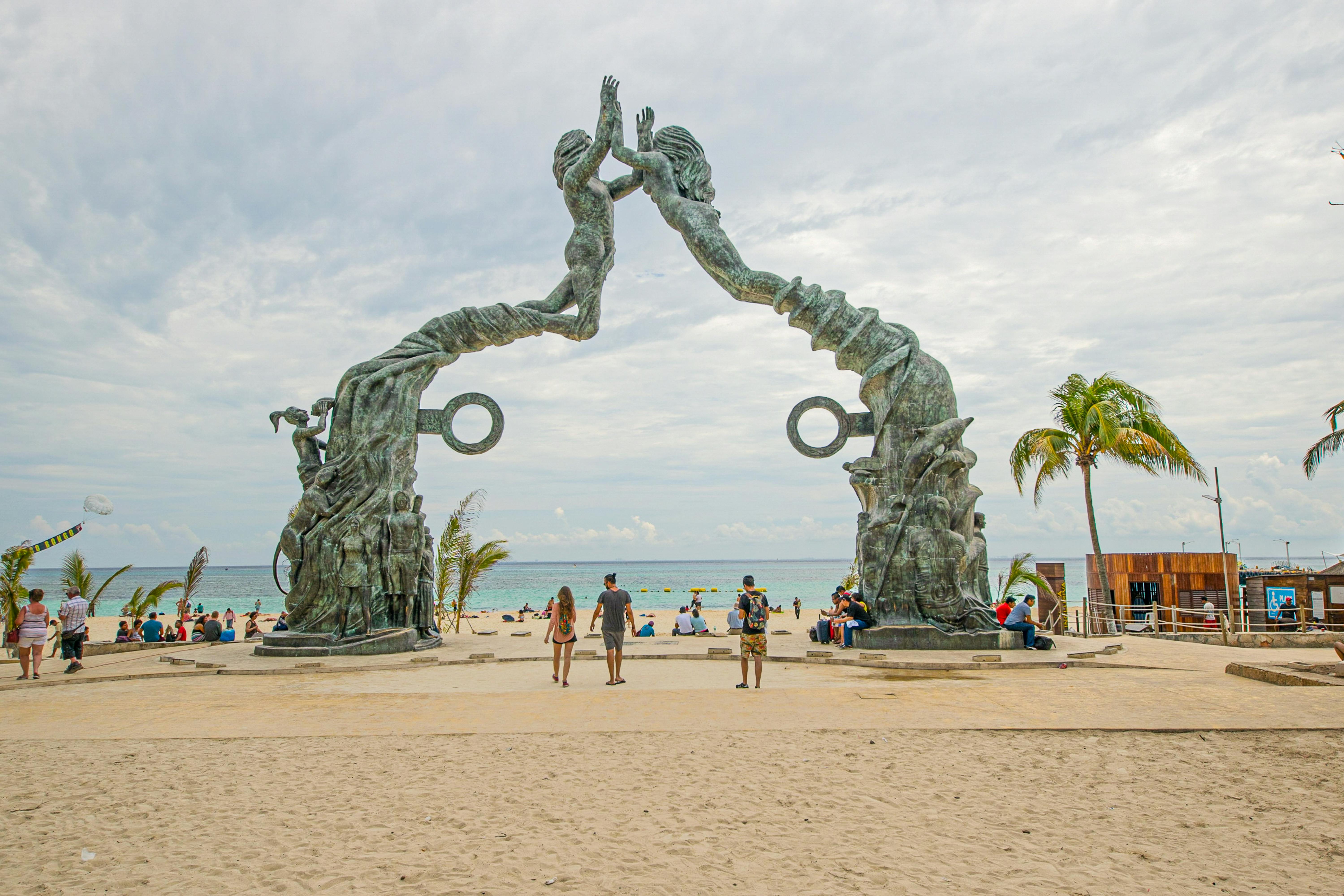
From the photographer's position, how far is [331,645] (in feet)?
35.1

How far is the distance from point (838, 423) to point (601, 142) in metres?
5.85

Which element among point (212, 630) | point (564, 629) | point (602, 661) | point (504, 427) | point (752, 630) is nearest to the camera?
point (752, 630)

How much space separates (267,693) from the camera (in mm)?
8000

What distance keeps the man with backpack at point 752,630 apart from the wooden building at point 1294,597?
11853 mm

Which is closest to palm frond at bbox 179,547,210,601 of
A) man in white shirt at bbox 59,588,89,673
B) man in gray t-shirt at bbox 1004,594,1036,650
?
man in white shirt at bbox 59,588,89,673

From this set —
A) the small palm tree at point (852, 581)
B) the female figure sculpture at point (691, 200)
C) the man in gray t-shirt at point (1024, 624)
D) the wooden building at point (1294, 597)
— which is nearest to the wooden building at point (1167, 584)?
the wooden building at point (1294, 597)

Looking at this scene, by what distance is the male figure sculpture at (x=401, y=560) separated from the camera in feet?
37.1

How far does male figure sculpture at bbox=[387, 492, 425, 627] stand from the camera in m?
11.3

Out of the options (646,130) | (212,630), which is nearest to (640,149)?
(646,130)

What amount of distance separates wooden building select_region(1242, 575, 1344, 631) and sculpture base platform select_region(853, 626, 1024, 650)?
710 centimetres

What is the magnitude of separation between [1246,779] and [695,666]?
6071mm

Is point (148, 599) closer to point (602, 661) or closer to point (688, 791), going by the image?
point (602, 661)

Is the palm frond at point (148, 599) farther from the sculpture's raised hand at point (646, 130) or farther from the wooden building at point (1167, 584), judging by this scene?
the wooden building at point (1167, 584)

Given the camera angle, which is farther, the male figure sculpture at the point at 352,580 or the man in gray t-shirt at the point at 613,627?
the male figure sculpture at the point at 352,580
